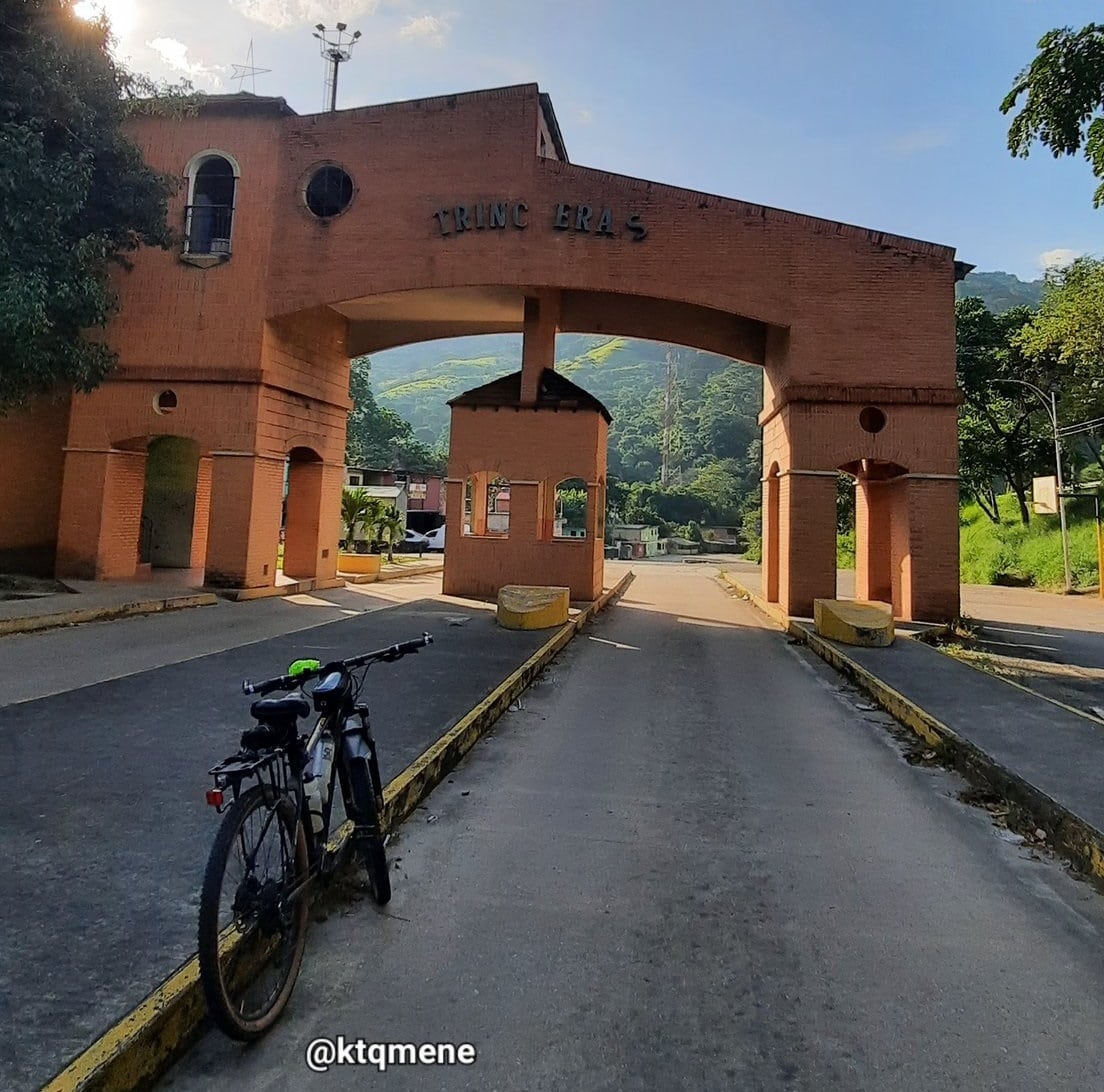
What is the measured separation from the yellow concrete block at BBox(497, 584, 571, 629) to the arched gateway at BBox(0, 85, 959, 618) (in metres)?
3.29

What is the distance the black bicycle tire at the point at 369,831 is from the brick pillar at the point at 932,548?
1257 cm

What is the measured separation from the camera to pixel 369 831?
3123 mm

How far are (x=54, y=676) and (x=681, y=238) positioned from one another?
12.4 meters

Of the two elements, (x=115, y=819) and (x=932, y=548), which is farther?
(x=932, y=548)

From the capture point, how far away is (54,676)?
7250 millimetres

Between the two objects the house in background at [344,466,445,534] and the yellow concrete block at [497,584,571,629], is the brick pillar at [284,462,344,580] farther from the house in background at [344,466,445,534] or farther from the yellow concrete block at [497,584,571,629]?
the house in background at [344,466,445,534]

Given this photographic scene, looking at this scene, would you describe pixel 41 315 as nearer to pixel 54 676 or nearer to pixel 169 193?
pixel 169 193

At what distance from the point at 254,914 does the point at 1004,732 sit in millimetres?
6011

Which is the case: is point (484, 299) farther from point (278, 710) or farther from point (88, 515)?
point (278, 710)

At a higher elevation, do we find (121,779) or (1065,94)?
(1065,94)

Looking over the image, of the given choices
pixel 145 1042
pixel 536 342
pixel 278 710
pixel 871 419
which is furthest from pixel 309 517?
pixel 145 1042

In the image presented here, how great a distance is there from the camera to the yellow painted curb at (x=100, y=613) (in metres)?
9.88

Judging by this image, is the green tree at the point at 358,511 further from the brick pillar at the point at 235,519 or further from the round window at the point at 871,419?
the round window at the point at 871,419

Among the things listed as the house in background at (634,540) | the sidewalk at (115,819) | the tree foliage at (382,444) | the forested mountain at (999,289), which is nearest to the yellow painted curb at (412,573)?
the sidewalk at (115,819)
